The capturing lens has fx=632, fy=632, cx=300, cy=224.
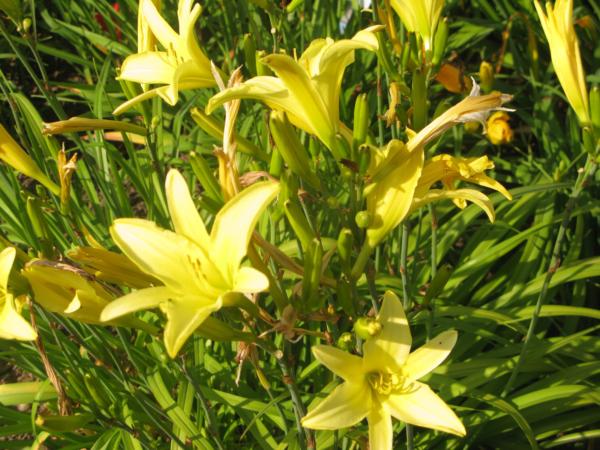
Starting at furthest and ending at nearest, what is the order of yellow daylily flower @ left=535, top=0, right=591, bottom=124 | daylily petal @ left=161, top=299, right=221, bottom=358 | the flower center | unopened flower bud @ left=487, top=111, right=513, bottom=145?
unopened flower bud @ left=487, top=111, right=513, bottom=145 → yellow daylily flower @ left=535, top=0, right=591, bottom=124 → the flower center → daylily petal @ left=161, top=299, right=221, bottom=358

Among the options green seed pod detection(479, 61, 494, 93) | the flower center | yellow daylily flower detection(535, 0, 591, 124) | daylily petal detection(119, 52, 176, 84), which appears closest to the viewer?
the flower center

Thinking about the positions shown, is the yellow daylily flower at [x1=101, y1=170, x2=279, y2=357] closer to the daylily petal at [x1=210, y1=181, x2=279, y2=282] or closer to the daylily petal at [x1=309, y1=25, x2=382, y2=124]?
the daylily petal at [x1=210, y1=181, x2=279, y2=282]

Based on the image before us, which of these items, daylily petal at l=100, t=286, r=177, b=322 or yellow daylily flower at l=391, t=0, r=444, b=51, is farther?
yellow daylily flower at l=391, t=0, r=444, b=51

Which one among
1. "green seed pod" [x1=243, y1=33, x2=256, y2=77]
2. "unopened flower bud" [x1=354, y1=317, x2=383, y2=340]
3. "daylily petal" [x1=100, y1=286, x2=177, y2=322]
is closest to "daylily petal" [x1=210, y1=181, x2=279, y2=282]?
"daylily petal" [x1=100, y1=286, x2=177, y2=322]

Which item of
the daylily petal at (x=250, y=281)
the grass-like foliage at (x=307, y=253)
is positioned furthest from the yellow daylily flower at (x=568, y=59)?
the daylily petal at (x=250, y=281)

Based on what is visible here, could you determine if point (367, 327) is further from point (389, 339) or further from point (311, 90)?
point (311, 90)

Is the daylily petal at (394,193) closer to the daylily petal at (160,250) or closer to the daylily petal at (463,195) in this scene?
the daylily petal at (463,195)
